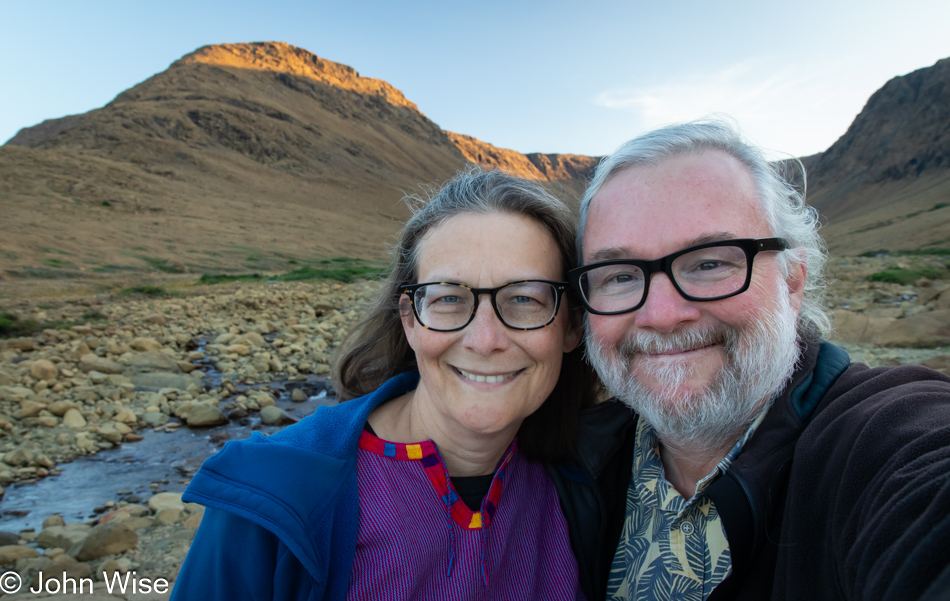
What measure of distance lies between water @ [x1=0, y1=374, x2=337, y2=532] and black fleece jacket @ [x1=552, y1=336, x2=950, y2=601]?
3.70 meters

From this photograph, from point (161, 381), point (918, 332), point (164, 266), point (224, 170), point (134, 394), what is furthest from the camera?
point (224, 170)

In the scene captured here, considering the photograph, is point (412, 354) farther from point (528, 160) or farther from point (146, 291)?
point (528, 160)

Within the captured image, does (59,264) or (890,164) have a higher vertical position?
(890,164)

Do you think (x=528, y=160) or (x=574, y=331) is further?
(x=528, y=160)

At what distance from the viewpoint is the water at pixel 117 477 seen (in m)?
3.83

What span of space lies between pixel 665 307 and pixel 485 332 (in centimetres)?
55

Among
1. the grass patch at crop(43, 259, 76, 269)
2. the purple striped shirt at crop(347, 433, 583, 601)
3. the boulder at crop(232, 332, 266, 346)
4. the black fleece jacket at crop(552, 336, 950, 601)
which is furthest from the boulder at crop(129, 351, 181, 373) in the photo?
the grass patch at crop(43, 259, 76, 269)

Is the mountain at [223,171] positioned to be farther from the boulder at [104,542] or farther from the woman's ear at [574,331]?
the boulder at [104,542]

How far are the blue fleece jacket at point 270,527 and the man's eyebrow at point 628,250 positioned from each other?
106cm

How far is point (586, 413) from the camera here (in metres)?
1.98

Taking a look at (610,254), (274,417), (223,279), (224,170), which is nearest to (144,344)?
(274,417)

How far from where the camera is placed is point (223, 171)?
44406 millimetres

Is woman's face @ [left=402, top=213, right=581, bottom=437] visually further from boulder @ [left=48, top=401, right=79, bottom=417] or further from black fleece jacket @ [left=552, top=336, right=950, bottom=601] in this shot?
boulder @ [left=48, top=401, right=79, bottom=417]

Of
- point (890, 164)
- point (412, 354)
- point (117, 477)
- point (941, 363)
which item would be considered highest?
point (890, 164)
